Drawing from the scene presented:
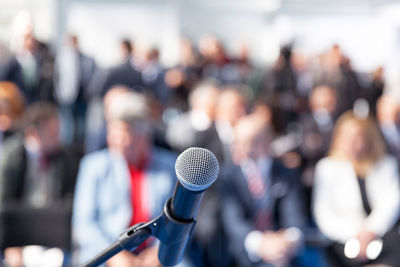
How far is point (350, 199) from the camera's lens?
9.76 ft

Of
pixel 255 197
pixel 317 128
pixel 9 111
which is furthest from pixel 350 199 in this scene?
pixel 9 111

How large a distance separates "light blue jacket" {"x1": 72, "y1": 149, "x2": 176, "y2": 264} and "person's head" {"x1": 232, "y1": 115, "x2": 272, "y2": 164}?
54 cm

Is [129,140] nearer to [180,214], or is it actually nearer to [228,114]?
[228,114]

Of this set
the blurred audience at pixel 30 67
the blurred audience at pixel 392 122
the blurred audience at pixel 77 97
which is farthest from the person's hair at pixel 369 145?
the blurred audience at pixel 77 97

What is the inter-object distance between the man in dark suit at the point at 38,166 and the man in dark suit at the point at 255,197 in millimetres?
923

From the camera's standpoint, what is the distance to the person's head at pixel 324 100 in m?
4.79

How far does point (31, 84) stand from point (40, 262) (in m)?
3.01

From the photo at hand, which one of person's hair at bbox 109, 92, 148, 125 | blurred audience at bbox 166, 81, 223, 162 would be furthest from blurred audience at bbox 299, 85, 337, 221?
person's hair at bbox 109, 92, 148, 125

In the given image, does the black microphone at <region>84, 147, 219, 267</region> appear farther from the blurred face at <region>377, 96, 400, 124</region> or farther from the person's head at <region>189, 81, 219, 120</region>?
the blurred face at <region>377, 96, 400, 124</region>

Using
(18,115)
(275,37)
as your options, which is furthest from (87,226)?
(275,37)

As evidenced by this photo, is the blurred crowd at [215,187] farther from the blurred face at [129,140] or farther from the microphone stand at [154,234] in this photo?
the microphone stand at [154,234]

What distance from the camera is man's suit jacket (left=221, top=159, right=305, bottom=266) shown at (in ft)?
9.36

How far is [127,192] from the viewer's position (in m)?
2.57

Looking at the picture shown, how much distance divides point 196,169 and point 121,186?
5.47 feet
